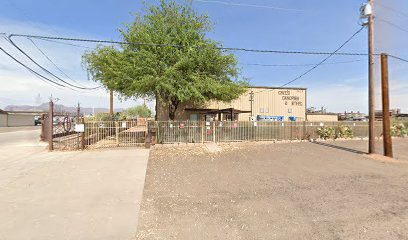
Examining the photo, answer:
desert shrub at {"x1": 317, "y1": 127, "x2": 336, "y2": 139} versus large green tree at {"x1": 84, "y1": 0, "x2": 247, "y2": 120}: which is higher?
large green tree at {"x1": 84, "y1": 0, "x2": 247, "y2": 120}

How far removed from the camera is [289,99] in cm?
2589

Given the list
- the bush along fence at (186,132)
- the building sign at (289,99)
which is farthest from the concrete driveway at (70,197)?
the building sign at (289,99)

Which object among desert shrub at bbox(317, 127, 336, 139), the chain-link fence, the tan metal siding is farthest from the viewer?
the tan metal siding

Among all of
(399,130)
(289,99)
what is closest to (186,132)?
(289,99)

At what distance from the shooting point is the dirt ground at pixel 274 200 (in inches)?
154

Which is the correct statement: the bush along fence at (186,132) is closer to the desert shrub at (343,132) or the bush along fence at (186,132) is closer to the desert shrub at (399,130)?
the desert shrub at (343,132)

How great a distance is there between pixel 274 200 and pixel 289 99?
22.4 metres

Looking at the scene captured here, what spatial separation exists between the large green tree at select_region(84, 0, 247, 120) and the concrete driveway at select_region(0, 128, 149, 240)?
5540 millimetres

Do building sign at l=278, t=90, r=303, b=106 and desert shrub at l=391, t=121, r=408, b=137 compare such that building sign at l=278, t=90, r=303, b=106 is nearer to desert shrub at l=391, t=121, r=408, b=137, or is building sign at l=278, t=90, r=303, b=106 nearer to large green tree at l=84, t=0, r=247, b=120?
desert shrub at l=391, t=121, r=408, b=137

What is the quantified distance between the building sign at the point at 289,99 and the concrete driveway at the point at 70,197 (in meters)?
20.0

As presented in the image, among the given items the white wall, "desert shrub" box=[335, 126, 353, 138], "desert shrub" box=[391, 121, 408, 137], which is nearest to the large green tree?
"desert shrub" box=[335, 126, 353, 138]

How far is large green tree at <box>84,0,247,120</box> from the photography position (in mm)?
13367

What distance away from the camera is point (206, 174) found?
304 inches

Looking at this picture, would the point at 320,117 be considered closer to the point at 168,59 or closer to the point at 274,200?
the point at 168,59
